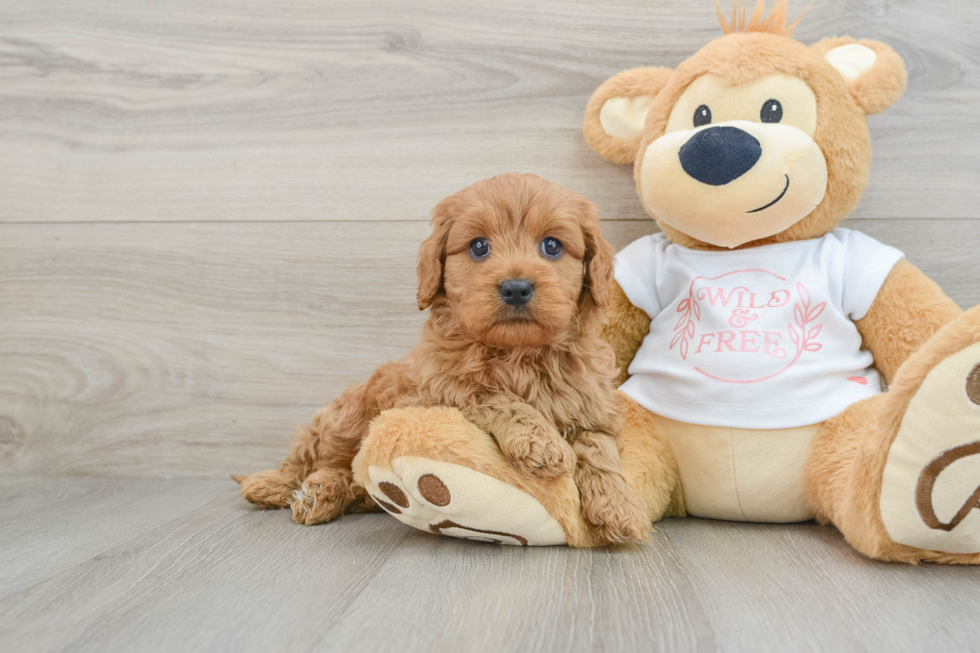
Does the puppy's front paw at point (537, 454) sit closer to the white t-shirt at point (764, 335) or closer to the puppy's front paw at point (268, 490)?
the white t-shirt at point (764, 335)

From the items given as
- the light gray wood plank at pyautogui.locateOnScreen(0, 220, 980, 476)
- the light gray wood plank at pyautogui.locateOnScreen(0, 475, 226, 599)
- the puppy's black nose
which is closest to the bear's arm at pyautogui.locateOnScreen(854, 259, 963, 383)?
the light gray wood plank at pyautogui.locateOnScreen(0, 220, 980, 476)

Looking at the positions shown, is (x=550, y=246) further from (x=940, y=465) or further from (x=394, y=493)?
(x=940, y=465)

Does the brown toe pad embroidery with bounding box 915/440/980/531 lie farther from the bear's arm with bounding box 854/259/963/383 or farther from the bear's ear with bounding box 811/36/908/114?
the bear's ear with bounding box 811/36/908/114

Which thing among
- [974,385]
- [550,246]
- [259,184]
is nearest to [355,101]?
[259,184]

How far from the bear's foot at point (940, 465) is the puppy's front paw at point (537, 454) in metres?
0.45

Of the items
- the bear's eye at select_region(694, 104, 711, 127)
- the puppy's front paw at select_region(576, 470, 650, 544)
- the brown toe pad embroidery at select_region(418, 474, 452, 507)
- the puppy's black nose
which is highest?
the bear's eye at select_region(694, 104, 711, 127)

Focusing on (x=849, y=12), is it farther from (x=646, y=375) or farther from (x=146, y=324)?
(x=146, y=324)

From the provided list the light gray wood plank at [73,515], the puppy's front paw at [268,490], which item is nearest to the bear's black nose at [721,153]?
the puppy's front paw at [268,490]

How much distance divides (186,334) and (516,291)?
1.01m

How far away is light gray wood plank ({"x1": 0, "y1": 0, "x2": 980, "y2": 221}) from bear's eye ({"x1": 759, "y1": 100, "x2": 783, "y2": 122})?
0.37m

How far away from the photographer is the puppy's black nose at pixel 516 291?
1.02m

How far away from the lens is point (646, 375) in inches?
52.7

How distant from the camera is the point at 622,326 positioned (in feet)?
4.56

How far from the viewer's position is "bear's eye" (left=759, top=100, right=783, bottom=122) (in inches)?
49.2
